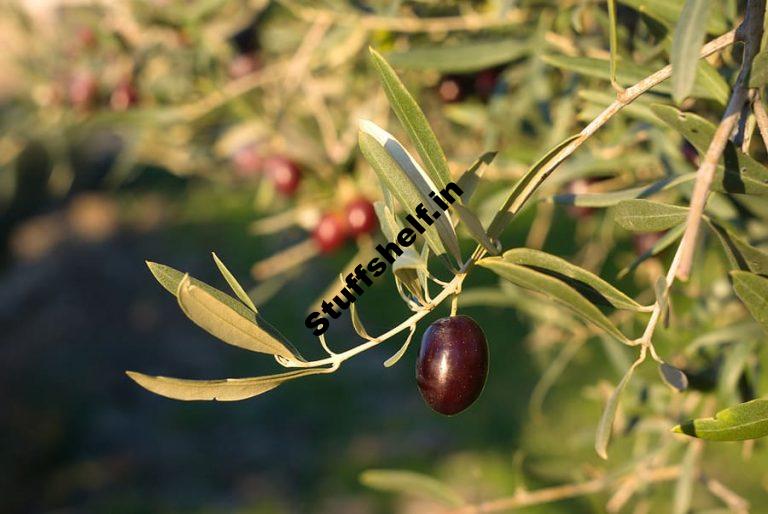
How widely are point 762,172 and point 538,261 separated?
6.4 inches

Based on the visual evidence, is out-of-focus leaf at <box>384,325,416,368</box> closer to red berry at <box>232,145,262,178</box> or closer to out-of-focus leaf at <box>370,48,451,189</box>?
out-of-focus leaf at <box>370,48,451,189</box>

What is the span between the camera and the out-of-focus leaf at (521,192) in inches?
20.4

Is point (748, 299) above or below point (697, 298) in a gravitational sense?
below

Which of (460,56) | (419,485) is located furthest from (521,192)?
(419,485)

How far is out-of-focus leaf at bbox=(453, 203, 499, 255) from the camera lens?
49 cm

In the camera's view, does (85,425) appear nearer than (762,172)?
No

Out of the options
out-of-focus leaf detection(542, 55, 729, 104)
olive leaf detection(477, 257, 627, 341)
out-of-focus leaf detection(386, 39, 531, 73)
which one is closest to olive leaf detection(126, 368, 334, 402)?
olive leaf detection(477, 257, 627, 341)

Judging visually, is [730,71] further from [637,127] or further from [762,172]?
[762,172]

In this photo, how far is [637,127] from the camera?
2.97 feet

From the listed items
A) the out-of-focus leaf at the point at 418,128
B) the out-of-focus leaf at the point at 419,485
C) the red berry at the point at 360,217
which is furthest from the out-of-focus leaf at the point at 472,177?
the red berry at the point at 360,217

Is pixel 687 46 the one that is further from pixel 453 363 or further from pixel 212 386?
pixel 212 386

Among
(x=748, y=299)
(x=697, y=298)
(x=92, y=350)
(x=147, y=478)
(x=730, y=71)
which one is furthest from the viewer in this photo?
(x=92, y=350)

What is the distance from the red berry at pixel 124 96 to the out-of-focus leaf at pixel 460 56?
679 mm

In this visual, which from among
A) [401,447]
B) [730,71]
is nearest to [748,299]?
[730,71]
